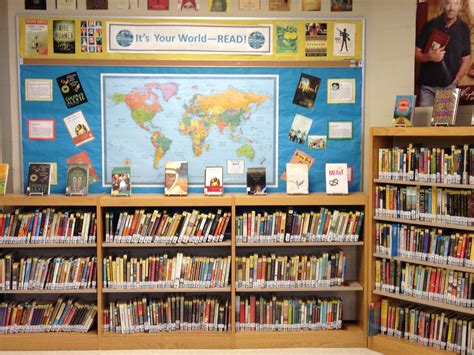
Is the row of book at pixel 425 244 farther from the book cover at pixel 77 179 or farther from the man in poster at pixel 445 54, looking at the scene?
the book cover at pixel 77 179

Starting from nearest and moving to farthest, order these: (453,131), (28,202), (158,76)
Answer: (453,131), (28,202), (158,76)

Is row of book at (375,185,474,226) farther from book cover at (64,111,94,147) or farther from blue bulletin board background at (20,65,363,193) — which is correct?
book cover at (64,111,94,147)

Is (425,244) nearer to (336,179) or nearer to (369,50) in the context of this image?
(336,179)

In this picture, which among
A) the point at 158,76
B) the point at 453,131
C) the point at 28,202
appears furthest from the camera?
the point at 158,76

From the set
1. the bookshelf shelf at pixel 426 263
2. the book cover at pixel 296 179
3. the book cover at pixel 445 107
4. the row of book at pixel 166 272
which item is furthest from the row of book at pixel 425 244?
the row of book at pixel 166 272

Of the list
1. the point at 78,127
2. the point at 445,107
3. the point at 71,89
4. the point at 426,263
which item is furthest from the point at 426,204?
the point at 71,89

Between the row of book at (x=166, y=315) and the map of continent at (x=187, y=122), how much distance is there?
1038 millimetres

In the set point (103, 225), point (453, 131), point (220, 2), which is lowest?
point (103, 225)

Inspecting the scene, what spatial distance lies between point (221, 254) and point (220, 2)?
2244mm

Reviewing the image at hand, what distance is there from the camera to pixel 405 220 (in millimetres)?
4004

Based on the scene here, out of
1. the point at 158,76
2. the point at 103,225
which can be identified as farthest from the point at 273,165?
the point at 103,225

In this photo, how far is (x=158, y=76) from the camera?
14.5 ft

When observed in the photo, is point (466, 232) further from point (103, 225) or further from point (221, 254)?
point (103, 225)

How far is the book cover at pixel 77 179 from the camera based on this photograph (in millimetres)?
4270
